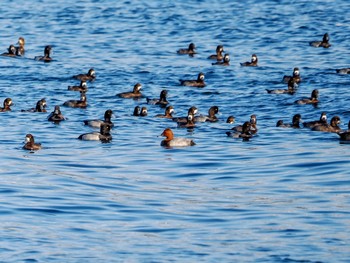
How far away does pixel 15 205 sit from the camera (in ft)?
90.7

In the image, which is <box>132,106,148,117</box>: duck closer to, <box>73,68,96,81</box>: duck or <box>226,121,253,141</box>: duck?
<box>226,121,253,141</box>: duck

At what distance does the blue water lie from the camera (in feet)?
79.3

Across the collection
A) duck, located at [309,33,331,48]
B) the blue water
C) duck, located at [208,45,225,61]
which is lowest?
the blue water

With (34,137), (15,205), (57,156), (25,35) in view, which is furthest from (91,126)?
(25,35)

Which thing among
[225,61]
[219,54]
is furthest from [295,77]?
[219,54]

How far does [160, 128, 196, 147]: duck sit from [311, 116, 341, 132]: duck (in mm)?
4993

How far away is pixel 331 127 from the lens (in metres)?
39.3

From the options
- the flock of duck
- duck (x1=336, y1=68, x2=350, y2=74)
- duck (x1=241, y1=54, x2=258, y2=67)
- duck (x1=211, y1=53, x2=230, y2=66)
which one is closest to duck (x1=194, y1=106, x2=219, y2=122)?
the flock of duck

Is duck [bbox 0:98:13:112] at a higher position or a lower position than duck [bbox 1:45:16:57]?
lower

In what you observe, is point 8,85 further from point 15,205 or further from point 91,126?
point 15,205

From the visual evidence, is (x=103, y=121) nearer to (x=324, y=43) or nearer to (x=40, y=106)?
(x=40, y=106)

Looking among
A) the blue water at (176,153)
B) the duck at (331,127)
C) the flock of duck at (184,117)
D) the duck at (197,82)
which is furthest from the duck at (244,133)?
the duck at (197,82)

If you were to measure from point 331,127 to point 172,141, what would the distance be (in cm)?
626

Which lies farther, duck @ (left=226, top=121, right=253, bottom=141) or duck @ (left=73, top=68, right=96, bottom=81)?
duck @ (left=73, top=68, right=96, bottom=81)
